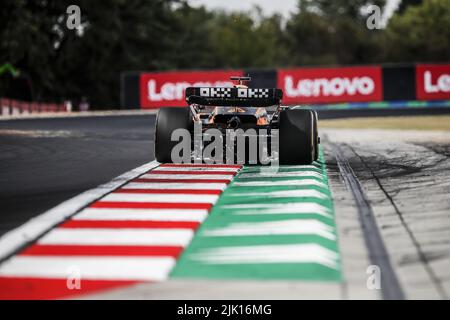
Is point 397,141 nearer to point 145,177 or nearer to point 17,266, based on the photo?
point 145,177

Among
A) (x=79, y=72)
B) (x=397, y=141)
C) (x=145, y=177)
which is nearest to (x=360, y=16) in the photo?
(x=79, y=72)

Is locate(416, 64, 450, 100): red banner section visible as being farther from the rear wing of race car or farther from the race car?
the rear wing of race car

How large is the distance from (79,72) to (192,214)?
4725 cm

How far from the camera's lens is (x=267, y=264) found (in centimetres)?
510

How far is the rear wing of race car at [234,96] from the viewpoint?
10891 mm

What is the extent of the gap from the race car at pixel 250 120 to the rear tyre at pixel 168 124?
14mm

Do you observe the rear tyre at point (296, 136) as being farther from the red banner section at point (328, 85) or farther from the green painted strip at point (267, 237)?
the red banner section at point (328, 85)

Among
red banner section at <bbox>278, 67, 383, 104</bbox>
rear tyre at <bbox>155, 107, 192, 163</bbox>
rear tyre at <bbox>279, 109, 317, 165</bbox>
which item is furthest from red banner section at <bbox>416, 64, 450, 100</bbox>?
rear tyre at <bbox>155, 107, 192, 163</bbox>

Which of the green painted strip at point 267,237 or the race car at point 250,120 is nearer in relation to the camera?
the green painted strip at point 267,237

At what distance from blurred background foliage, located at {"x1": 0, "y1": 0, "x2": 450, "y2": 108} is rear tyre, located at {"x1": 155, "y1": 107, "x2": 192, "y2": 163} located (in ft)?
76.0

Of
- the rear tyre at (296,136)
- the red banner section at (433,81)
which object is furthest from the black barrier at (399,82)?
the rear tyre at (296,136)

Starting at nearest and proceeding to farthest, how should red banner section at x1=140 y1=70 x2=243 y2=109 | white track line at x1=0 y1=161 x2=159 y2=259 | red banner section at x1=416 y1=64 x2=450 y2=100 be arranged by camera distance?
1. white track line at x1=0 y1=161 x2=159 y2=259
2. red banner section at x1=416 y1=64 x2=450 y2=100
3. red banner section at x1=140 y1=70 x2=243 y2=109

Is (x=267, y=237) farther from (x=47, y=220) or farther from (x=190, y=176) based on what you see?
(x=190, y=176)

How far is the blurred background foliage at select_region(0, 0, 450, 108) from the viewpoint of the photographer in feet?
158
